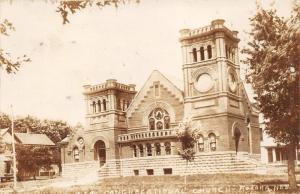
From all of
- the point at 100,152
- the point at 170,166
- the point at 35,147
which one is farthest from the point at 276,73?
the point at 35,147

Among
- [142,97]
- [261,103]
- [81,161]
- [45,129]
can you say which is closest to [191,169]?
[142,97]

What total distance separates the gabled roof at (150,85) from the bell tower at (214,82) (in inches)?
72.8

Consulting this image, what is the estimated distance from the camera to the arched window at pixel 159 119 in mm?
39656

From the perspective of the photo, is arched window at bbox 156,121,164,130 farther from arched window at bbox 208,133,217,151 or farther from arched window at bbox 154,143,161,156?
arched window at bbox 208,133,217,151

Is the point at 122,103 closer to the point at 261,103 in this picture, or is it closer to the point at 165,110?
the point at 165,110

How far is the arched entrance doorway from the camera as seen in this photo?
139ft

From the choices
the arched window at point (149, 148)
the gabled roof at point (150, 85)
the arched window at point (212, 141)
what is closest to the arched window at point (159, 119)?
the gabled roof at point (150, 85)

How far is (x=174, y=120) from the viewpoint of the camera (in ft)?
127

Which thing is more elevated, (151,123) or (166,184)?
(151,123)

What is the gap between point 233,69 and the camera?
37.6 meters

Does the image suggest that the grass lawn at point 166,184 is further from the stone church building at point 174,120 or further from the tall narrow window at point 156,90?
the tall narrow window at point 156,90

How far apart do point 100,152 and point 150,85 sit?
8792 millimetres

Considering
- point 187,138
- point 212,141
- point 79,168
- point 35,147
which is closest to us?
point 187,138

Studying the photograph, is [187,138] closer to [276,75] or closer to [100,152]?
[276,75]
